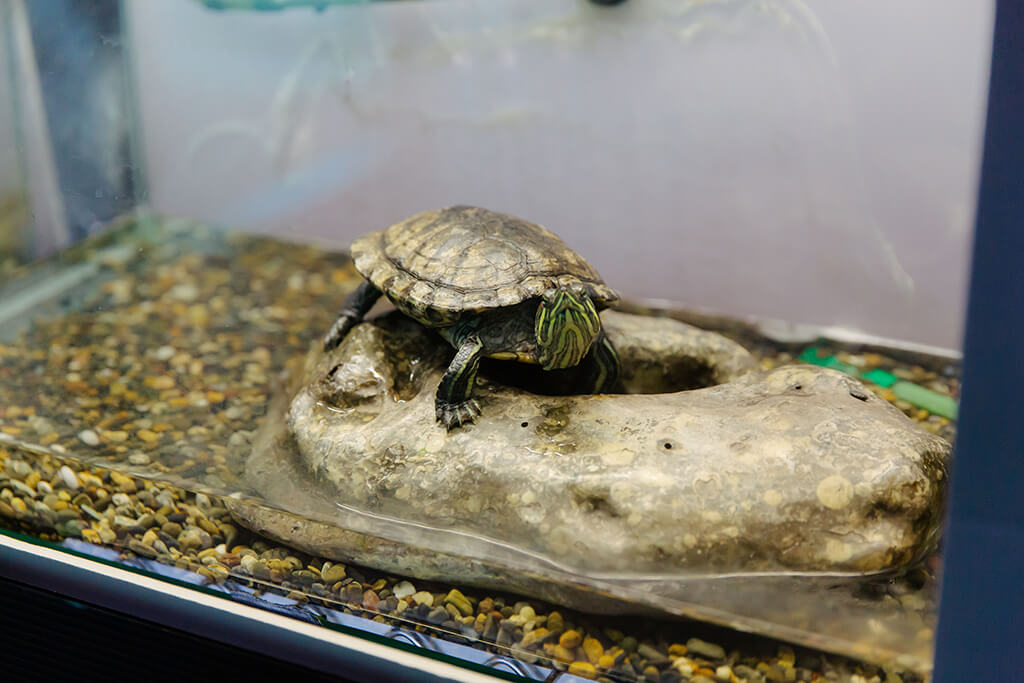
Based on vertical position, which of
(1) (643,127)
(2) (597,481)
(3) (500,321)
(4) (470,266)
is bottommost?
(2) (597,481)

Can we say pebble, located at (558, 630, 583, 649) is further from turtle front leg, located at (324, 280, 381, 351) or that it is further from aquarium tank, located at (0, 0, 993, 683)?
turtle front leg, located at (324, 280, 381, 351)

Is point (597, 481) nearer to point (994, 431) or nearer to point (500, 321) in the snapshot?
point (500, 321)

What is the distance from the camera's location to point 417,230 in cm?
216

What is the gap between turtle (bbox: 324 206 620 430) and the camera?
1.82 meters

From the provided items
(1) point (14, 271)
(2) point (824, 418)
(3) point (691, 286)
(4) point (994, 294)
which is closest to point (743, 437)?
(2) point (824, 418)

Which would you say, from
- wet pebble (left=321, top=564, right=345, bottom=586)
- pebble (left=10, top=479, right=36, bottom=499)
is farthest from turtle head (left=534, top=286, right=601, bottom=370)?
pebble (left=10, top=479, right=36, bottom=499)

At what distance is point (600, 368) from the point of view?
2.13 meters

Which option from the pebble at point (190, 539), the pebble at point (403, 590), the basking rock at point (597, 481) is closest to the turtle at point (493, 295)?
the basking rock at point (597, 481)

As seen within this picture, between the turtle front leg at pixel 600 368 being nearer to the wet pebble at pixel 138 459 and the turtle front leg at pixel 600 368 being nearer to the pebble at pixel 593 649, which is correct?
the pebble at pixel 593 649

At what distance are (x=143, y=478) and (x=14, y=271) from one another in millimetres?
1746

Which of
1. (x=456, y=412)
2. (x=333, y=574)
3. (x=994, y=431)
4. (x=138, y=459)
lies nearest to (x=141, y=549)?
(x=138, y=459)

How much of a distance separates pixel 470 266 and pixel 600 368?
482mm

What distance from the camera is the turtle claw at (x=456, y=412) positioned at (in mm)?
1886

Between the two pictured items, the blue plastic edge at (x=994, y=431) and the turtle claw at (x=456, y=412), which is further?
the turtle claw at (x=456, y=412)
